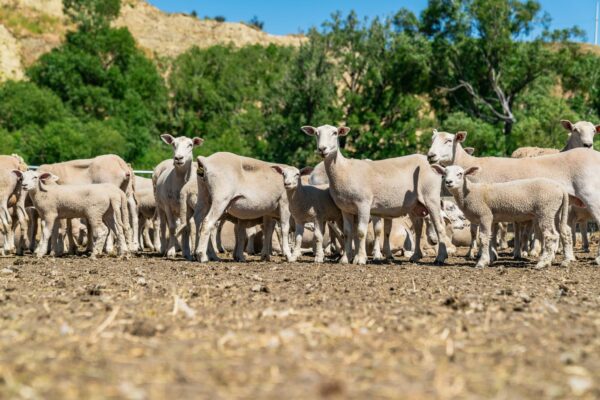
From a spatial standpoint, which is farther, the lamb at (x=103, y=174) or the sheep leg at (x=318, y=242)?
the lamb at (x=103, y=174)

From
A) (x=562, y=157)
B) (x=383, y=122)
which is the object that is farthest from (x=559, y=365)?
(x=383, y=122)

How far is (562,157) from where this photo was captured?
1468 centimetres

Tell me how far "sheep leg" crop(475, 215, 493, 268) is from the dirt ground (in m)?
3.44

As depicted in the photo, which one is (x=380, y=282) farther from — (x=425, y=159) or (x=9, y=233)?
(x=9, y=233)

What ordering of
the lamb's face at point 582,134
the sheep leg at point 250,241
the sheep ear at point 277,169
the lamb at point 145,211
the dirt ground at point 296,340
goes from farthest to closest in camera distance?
1. the lamb at point 145,211
2. the sheep leg at point 250,241
3. the lamb's face at point 582,134
4. the sheep ear at point 277,169
5. the dirt ground at point 296,340

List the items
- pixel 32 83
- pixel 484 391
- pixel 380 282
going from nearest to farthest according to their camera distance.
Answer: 1. pixel 484 391
2. pixel 380 282
3. pixel 32 83

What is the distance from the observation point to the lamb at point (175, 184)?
628 inches

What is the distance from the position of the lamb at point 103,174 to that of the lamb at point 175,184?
5.16 feet

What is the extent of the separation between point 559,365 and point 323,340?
5.12ft

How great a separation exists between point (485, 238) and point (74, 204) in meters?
7.71

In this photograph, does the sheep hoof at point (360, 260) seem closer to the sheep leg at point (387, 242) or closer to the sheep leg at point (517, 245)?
the sheep leg at point (387, 242)

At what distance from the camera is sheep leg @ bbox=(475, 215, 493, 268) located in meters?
13.7

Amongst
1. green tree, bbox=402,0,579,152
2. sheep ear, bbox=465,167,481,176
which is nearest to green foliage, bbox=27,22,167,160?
green tree, bbox=402,0,579,152

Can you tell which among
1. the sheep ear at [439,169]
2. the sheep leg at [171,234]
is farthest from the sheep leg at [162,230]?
the sheep ear at [439,169]
